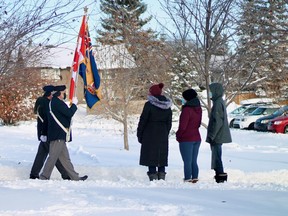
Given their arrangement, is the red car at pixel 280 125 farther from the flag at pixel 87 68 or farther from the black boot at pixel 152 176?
the black boot at pixel 152 176

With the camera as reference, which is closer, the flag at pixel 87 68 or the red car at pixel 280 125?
the flag at pixel 87 68

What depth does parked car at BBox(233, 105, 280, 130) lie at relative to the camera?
102 feet

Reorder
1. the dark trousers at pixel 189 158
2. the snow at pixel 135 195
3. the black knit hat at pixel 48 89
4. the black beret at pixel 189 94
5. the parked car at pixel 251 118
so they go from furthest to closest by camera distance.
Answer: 1. the parked car at pixel 251 118
2. the black knit hat at pixel 48 89
3. the dark trousers at pixel 189 158
4. the black beret at pixel 189 94
5. the snow at pixel 135 195

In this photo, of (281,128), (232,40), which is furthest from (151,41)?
(281,128)

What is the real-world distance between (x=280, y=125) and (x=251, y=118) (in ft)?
15.0

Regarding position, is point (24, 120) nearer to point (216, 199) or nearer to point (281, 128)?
point (281, 128)

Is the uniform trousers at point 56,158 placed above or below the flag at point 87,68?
below

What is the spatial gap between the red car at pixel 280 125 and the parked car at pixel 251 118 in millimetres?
3869

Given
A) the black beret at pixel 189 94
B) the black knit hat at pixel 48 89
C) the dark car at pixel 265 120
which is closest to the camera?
the black beret at pixel 189 94

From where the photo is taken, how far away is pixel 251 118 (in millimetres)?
31125

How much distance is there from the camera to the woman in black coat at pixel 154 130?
9.38 meters

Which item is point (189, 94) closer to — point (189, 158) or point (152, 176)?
point (189, 158)

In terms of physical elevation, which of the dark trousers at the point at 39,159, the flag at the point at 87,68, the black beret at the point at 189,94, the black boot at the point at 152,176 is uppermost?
the flag at the point at 87,68

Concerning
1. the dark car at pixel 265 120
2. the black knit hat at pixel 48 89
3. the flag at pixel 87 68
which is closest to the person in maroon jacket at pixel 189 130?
the flag at pixel 87 68
